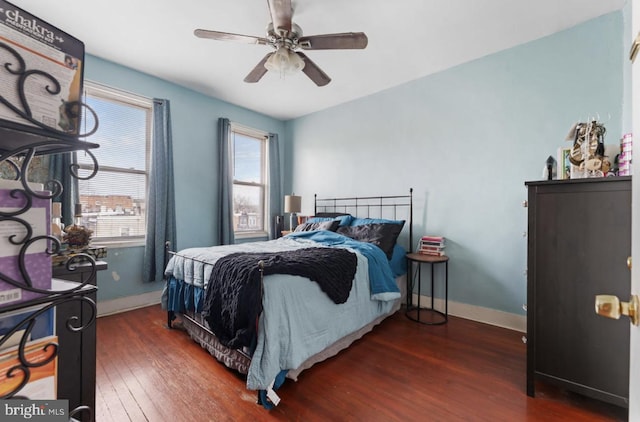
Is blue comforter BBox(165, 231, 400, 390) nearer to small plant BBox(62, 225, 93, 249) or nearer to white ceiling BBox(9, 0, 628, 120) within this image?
small plant BBox(62, 225, 93, 249)

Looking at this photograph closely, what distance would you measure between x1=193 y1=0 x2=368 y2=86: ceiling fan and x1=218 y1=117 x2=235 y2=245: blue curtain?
1914 millimetres

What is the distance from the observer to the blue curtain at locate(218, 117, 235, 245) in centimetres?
404

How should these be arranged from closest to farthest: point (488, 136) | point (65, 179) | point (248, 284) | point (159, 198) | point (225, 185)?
1. point (248, 284)
2. point (65, 179)
3. point (488, 136)
4. point (159, 198)
5. point (225, 185)

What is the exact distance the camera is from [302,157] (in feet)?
15.9

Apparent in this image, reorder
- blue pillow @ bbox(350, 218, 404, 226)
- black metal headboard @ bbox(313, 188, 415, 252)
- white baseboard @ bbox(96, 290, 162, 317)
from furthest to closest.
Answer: black metal headboard @ bbox(313, 188, 415, 252)
blue pillow @ bbox(350, 218, 404, 226)
white baseboard @ bbox(96, 290, 162, 317)

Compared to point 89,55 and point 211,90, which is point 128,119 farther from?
point 211,90

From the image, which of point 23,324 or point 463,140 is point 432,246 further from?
point 23,324

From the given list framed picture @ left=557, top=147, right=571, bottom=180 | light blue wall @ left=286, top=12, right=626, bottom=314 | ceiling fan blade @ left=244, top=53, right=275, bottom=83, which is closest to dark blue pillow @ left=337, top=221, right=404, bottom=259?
light blue wall @ left=286, top=12, right=626, bottom=314

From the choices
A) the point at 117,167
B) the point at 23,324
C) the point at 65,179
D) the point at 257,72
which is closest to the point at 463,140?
the point at 257,72

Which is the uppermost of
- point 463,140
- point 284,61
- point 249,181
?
point 284,61

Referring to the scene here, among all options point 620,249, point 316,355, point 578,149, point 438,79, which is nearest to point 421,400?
point 316,355

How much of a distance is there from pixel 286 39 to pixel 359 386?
2494mm

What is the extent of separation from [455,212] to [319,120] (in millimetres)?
2549

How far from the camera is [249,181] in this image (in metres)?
4.67
